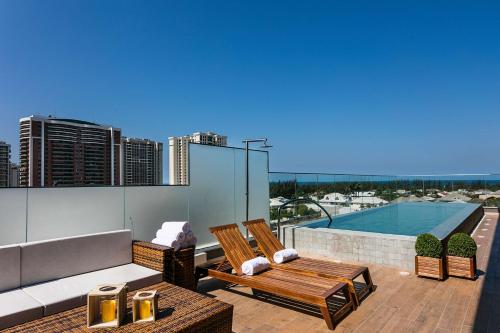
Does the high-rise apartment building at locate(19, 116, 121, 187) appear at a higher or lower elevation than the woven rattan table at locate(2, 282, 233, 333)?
higher

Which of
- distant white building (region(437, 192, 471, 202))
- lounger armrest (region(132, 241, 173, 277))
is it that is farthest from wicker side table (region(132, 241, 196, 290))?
distant white building (region(437, 192, 471, 202))

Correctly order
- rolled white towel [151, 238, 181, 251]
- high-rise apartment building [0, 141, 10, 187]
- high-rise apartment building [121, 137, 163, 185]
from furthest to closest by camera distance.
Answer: high-rise apartment building [121, 137, 163, 185] → rolled white towel [151, 238, 181, 251] → high-rise apartment building [0, 141, 10, 187]

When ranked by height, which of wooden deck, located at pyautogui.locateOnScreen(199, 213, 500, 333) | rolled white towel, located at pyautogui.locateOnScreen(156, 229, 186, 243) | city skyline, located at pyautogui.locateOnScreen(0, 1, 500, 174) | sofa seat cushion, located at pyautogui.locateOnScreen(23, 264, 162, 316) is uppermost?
city skyline, located at pyautogui.locateOnScreen(0, 1, 500, 174)

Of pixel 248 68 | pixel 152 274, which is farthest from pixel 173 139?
pixel 248 68

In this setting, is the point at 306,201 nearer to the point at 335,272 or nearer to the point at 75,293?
the point at 335,272

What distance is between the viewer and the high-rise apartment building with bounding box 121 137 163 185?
5.01 meters

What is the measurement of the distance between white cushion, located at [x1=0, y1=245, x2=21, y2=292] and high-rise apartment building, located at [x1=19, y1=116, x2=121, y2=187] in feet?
2.92

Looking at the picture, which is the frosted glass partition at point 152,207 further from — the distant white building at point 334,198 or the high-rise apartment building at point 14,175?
the distant white building at point 334,198

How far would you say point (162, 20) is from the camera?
26.4 ft

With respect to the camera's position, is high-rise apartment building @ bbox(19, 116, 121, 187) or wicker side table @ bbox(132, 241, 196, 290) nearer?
wicker side table @ bbox(132, 241, 196, 290)

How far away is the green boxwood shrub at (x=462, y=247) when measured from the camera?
4355 millimetres

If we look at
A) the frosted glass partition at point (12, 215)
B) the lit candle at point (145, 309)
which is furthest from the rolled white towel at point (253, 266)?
the frosted glass partition at point (12, 215)

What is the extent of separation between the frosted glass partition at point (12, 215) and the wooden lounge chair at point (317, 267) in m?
2.80

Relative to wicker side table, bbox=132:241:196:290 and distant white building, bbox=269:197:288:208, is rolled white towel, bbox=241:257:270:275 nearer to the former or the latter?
wicker side table, bbox=132:241:196:290
